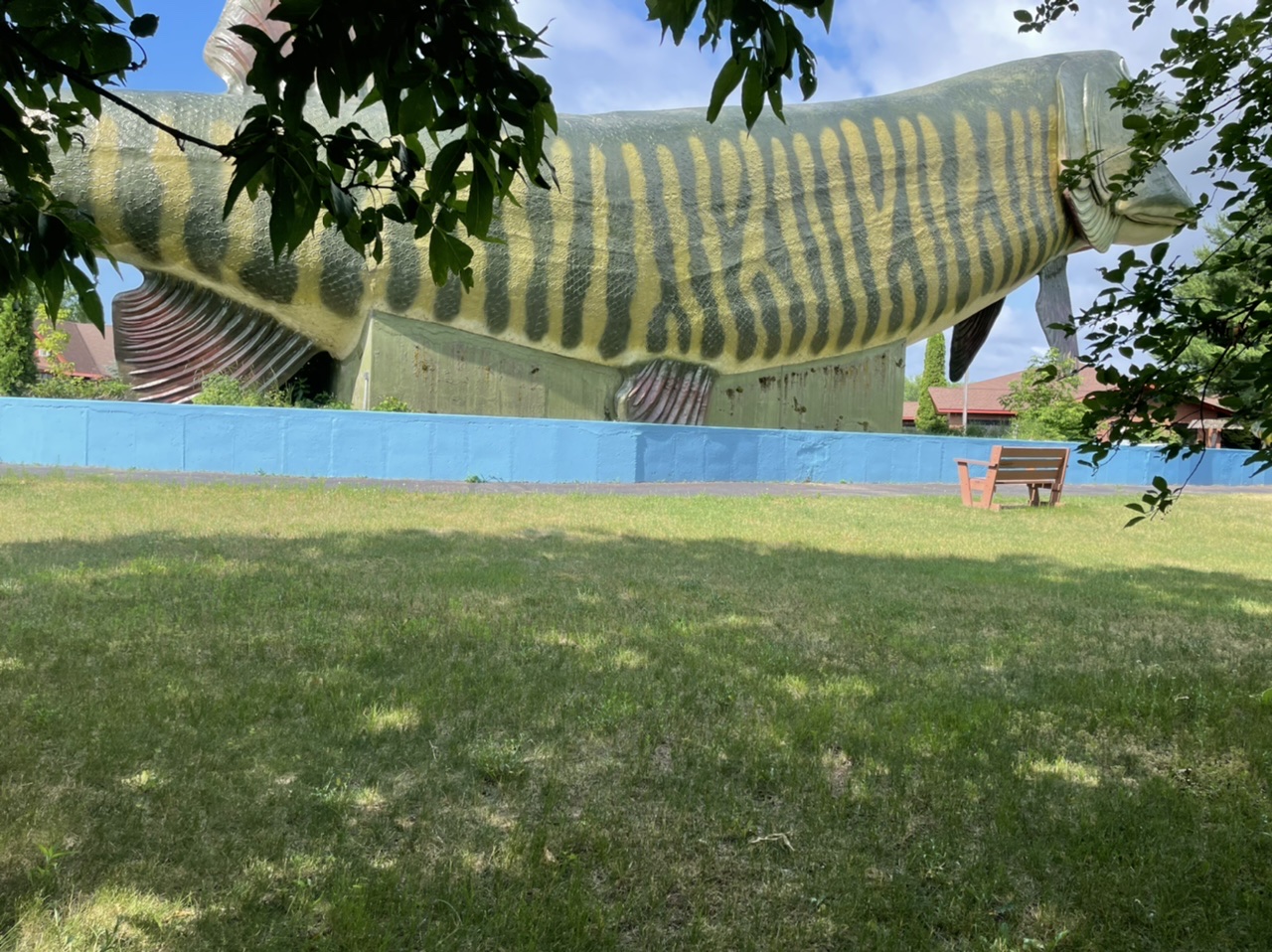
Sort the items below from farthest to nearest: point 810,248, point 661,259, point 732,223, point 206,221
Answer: point 810,248 < point 732,223 < point 661,259 < point 206,221

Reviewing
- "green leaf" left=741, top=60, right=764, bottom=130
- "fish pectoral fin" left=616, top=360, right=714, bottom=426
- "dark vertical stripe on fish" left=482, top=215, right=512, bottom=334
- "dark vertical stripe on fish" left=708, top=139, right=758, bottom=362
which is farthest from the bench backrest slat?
"green leaf" left=741, top=60, right=764, bottom=130

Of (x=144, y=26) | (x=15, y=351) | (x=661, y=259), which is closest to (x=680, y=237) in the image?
(x=661, y=259)

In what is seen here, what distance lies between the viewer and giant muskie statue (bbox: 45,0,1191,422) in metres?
10.5

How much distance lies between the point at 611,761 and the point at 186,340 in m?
10.8

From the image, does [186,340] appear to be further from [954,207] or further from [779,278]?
[954,207]

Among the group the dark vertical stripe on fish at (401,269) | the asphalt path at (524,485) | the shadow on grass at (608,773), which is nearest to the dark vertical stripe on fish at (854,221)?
the asphalt path at (524,485)

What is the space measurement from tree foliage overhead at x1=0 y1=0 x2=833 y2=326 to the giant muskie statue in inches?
371

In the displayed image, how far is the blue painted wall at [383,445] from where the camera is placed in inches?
421

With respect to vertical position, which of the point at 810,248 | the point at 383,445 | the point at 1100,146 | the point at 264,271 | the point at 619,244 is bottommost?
the point at 383,445

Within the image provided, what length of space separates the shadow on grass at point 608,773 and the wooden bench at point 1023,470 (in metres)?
Answer: 5.87

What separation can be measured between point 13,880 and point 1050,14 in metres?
3.57

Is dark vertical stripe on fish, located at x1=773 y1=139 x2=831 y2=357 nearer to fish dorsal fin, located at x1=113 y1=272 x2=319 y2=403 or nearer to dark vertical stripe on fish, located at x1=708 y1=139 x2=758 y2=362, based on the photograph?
dark vertical stripe on fish, located at x1=708 y1=139 x2=758 y2=362

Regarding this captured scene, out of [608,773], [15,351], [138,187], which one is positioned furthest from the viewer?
[15,351]

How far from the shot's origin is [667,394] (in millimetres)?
13391
